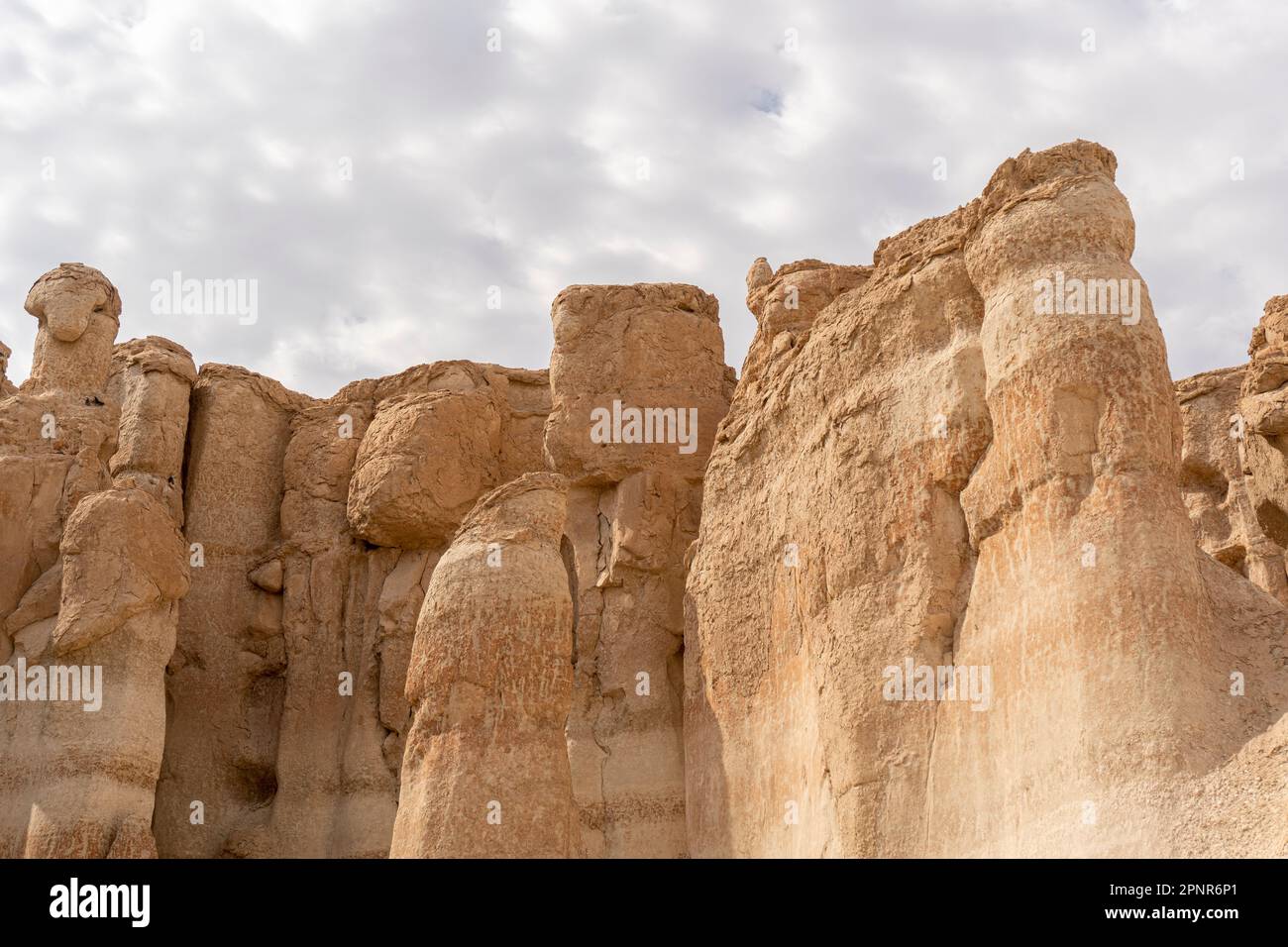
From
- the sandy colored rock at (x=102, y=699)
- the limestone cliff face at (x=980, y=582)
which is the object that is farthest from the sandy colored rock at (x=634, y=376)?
the sandy colored rock at (x=102, y=699)

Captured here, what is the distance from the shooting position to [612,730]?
19594 mm

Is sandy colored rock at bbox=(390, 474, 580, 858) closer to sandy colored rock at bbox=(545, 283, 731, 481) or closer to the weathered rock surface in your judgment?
sandy colored rock at bbox=(545, 283, 731, 481)

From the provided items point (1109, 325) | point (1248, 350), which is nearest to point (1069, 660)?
point (1109, 325)

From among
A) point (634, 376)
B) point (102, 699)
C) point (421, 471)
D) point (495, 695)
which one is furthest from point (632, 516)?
point (102, 699)

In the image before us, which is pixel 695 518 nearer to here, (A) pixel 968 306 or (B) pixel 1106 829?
(A) pixel 968 306

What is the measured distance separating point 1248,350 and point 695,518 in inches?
288

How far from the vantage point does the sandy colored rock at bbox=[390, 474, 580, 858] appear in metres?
16.6

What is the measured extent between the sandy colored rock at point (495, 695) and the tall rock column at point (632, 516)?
77.0 inches

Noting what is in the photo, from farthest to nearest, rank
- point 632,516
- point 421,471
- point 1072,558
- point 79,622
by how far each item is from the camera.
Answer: point 421,471 < point 632,516 < point 79,622 < point 1072,558

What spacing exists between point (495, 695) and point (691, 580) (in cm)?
300

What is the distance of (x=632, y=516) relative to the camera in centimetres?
2061

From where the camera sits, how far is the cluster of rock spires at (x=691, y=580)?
13.2 m

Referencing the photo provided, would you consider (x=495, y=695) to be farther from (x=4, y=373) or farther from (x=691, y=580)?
(x=4, y=373)

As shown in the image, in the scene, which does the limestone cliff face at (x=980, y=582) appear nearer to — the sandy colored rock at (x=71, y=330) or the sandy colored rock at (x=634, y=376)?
the sandy colored rock at (x=634, y=376)
